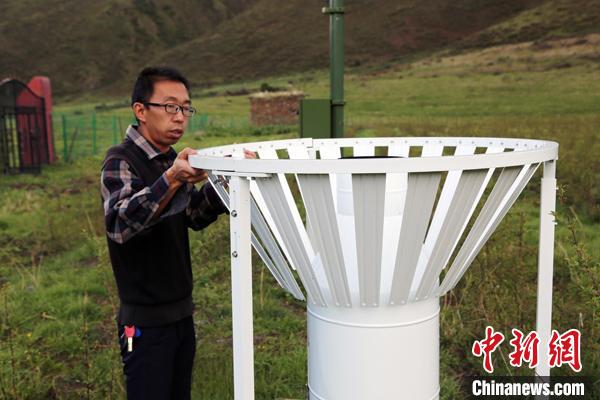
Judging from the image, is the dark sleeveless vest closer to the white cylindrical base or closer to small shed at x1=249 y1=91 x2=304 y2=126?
the white cylindrical base

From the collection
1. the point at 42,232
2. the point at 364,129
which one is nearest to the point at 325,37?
the point at 364,129

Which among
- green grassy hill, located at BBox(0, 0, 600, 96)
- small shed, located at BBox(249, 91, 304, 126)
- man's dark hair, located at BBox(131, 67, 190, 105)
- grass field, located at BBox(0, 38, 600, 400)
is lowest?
grass field, located at BBox(0, 38, 600, 400)

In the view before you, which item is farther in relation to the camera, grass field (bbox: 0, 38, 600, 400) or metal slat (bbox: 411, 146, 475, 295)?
grass field (bbox: 0, 38, 600, 400)

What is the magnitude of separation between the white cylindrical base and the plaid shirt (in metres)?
0.52

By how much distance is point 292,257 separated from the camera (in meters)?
1.48

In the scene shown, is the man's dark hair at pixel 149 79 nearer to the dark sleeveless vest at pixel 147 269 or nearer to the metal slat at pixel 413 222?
the dark sleeveless vest at pixel 147 269

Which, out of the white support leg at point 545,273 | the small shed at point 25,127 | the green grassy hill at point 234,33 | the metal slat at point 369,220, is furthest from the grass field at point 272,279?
the green grassy hill at point 234,33

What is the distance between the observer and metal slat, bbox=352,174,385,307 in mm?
1277

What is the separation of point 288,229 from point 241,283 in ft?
0.59

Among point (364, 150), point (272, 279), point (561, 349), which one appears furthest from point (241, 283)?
point (272, 279)

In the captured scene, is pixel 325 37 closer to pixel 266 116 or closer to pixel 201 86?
pixel 201 86

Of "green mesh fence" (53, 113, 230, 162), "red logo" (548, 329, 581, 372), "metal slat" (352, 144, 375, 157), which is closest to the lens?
"red logo" (548, 329, 581, 372)

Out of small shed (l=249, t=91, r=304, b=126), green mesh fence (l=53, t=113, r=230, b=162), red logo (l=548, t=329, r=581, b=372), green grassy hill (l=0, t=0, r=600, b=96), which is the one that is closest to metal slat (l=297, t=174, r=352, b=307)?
red logo (l=548, t=329, r=581, b=372)

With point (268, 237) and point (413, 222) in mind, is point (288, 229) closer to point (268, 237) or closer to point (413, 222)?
point (268, 237)
